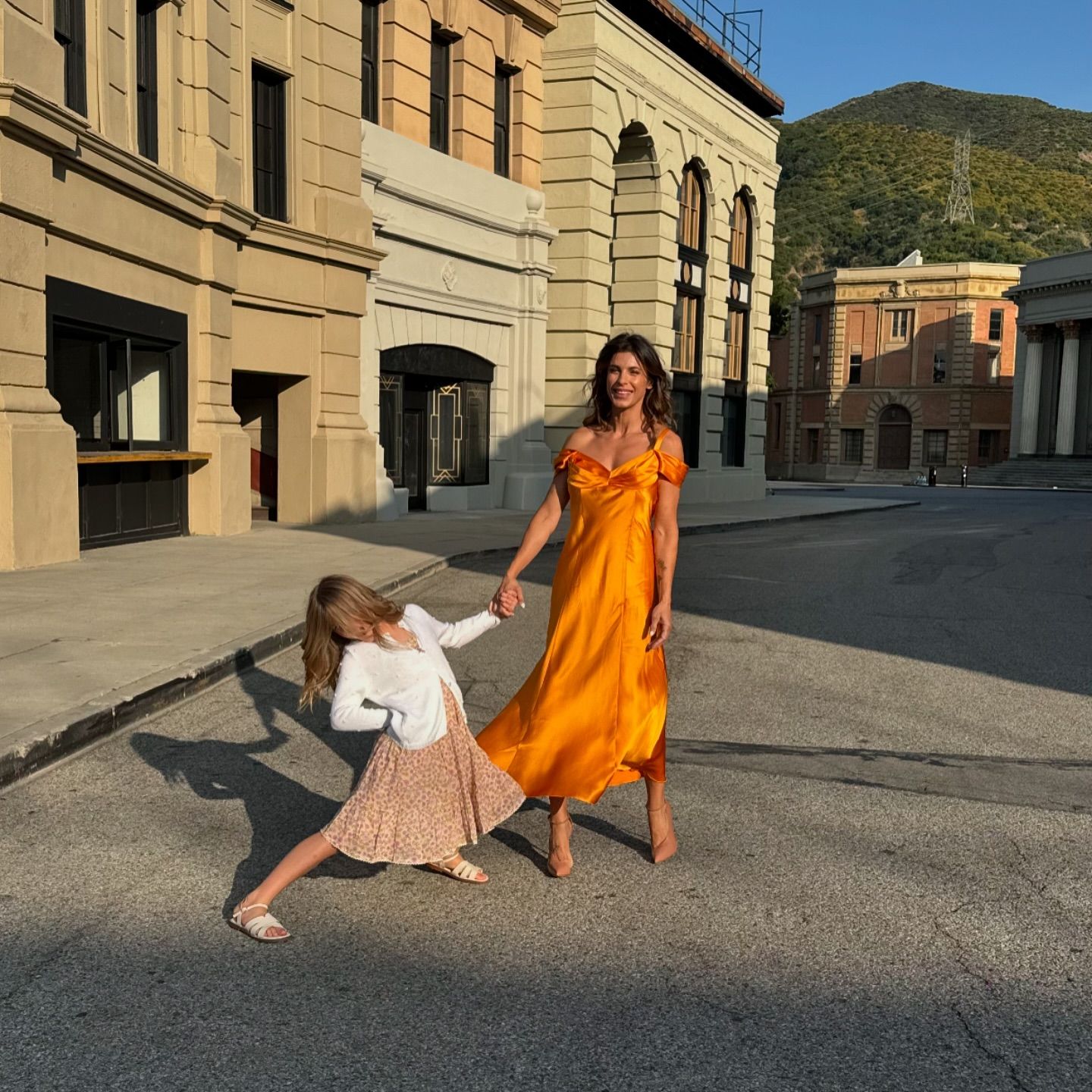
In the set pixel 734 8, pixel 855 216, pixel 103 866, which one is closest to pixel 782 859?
pixel 103 866

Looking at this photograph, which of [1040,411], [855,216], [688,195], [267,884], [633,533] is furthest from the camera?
[855,216]

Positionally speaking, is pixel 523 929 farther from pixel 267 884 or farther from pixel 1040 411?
pixel 1040 411

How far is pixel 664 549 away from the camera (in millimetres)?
4309

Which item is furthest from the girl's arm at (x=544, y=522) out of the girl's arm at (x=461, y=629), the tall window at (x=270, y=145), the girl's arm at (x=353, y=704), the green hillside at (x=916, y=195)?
the green hillside at (x=916, y=195)

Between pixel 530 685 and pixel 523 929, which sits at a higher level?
pixel 530 685

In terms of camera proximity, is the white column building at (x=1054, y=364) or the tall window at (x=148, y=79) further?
the white column building at (x=1054, y=364)

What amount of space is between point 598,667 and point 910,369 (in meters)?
72.8

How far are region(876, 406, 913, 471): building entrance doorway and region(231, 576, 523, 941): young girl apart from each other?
7271cm

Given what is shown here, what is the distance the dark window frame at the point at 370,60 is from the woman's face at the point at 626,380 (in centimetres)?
1772

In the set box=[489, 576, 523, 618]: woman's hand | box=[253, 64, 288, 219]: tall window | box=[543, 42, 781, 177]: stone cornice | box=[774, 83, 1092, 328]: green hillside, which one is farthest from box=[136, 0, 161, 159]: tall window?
box=[774, 83, 1092, 328]: green hillside

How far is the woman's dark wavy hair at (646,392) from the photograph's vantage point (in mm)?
4320

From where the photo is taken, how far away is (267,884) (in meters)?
3.73

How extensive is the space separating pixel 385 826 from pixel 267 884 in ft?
1.30

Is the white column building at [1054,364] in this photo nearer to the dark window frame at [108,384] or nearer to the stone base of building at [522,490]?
the stone base of building at [522,490]
